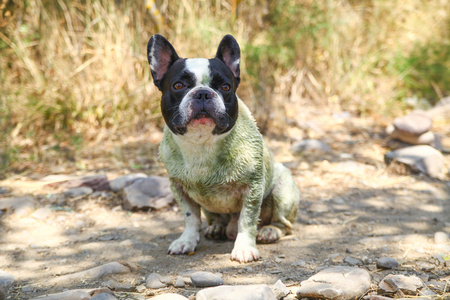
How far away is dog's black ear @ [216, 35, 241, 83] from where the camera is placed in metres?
3.07

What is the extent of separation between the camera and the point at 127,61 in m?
6.23

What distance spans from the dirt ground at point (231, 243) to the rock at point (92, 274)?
0.04 m

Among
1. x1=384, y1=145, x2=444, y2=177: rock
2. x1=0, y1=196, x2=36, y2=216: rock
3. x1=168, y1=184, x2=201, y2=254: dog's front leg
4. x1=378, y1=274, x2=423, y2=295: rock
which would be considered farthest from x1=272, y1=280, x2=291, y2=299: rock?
x1=384, y1=145, x2=444, y2=177: rock

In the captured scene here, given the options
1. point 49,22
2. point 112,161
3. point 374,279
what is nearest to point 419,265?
point 374,279

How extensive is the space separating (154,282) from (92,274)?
411 millimetres

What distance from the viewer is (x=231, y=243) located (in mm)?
Result: 3430

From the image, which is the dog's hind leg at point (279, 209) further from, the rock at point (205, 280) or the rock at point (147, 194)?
the rock at point (147, 194)

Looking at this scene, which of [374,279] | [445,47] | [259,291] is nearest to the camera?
[259,291]

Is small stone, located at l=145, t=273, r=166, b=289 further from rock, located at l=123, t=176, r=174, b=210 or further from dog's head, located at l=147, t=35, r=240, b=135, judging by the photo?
rock, located at l=123, t=176, r=174, b=210

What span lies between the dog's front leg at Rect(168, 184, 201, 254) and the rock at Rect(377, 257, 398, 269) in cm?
129

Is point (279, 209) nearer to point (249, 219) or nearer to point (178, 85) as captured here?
point (249, 219)

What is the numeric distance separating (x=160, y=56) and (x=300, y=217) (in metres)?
2.06

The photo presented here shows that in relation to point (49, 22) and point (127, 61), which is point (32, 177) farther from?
point (49, 22)

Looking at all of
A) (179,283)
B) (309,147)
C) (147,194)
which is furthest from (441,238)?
(309,147)
